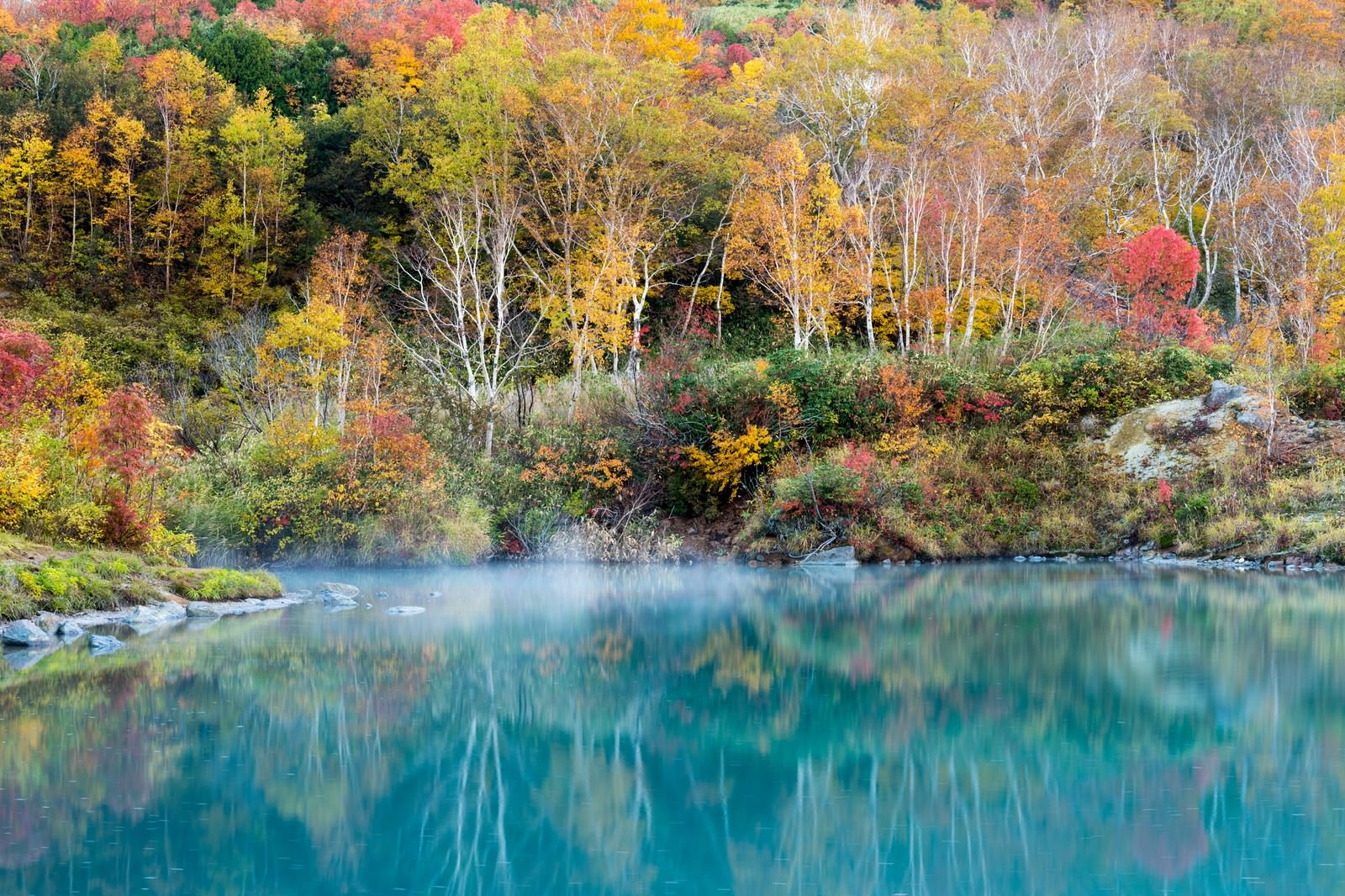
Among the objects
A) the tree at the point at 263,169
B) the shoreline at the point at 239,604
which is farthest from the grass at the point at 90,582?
the tree at the point at 263,169

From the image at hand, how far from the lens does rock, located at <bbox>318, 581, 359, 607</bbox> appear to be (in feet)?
64.9

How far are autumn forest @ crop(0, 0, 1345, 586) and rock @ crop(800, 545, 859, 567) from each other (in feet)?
1.21

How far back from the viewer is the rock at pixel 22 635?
1523 cm

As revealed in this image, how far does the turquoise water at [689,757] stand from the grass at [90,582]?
5.17 ft

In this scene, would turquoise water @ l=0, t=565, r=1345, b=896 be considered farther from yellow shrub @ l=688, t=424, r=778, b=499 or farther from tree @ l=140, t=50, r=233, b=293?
tree @ l=140, t=50, r=233, b=293

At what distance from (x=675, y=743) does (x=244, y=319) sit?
1246 inches

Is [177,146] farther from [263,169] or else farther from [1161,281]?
[1161,281]

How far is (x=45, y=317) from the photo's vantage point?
130ft

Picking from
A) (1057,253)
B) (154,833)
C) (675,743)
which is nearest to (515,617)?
(675,743)

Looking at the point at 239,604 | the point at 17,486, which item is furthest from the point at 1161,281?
the point at 17,486

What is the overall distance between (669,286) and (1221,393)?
740 inches

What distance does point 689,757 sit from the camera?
9836 mm

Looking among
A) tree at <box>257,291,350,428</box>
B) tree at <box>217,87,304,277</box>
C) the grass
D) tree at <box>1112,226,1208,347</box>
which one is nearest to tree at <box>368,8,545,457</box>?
tree at <box>257,291,350,428</box>

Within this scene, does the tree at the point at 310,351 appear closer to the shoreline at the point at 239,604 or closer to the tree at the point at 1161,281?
the shoreline at the point at 239,604
